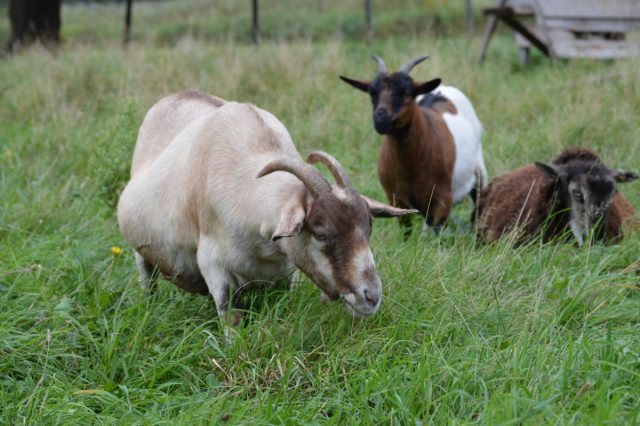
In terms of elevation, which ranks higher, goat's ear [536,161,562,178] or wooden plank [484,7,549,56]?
wooden plank [484,7,549,56]

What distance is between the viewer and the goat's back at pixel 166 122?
14.7ft

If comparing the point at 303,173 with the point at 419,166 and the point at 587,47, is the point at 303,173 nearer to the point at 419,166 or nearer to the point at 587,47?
the point at 419,166

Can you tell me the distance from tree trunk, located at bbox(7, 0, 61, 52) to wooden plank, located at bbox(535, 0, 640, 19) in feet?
29.3

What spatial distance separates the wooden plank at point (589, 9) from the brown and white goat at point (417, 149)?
565 cm

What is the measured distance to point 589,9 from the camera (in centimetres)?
1112

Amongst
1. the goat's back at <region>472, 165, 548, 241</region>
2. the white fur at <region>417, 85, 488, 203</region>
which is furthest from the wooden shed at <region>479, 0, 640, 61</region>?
the goat's back at <region>472, 165, 548, 241</region>

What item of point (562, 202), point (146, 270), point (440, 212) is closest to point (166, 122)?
point (146, 270)

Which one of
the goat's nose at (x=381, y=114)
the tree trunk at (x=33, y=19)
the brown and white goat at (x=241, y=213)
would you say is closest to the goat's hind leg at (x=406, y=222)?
the goat's nose at (x=381, y=114)

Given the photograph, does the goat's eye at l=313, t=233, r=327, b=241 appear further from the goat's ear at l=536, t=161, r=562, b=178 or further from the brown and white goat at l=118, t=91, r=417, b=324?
the goat's ear at l=536, t=161, r=562, b=178

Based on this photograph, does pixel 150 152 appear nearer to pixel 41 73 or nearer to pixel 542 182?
pixel 542 182

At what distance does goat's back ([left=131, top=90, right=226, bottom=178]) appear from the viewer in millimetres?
4480

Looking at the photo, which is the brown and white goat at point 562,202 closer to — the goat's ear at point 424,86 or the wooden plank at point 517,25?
the goat's ear at point 424,86

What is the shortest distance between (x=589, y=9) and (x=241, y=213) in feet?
30.6

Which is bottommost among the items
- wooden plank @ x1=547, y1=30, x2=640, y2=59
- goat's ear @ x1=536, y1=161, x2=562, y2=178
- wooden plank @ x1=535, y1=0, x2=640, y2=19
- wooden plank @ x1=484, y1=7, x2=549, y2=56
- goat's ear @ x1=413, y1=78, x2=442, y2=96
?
goat's ear @ x1=536, y1=161, x2=562, y2=178
